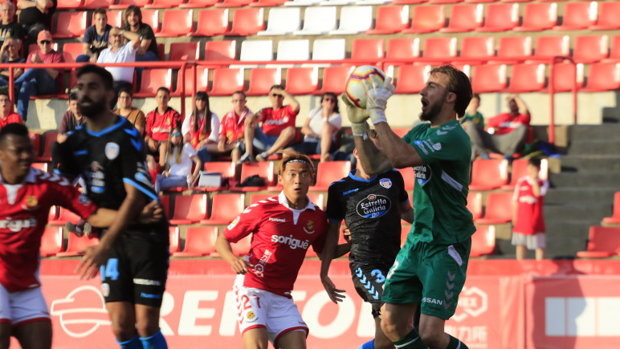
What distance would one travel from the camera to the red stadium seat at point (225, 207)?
12133 millimetres

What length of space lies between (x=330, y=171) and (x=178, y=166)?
2.17 meters

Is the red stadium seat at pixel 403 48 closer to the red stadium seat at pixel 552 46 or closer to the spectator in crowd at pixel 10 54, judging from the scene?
the red stadium seat at pixel 552 46

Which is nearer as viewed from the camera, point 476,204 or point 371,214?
point 371,214

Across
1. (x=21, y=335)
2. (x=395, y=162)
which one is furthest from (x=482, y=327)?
(x=21, y=335)

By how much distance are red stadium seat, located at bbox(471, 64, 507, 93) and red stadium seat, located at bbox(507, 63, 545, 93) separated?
0.15 meters

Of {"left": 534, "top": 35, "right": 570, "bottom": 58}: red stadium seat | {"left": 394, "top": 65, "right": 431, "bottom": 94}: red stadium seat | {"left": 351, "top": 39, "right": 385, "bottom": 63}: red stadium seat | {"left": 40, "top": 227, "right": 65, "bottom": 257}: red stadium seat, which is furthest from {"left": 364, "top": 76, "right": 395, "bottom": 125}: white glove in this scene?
{"left": 351, "top": 39, "right": 385, "bottom": 63}: red stadium seat

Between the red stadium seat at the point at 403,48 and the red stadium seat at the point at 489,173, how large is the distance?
3.45 meters

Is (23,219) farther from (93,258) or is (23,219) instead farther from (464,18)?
(464,18)

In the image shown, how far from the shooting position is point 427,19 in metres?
15.6

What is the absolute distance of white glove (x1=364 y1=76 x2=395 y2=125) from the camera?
5.62 meters

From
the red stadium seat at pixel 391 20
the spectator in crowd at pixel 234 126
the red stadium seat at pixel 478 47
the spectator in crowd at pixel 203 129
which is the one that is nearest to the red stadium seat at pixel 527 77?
the red stadium seat at pixel 478 47

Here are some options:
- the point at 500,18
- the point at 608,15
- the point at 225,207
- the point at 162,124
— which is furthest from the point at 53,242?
the point at 608,15

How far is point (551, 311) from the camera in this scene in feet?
30.4

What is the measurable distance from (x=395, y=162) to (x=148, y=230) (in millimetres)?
1809
